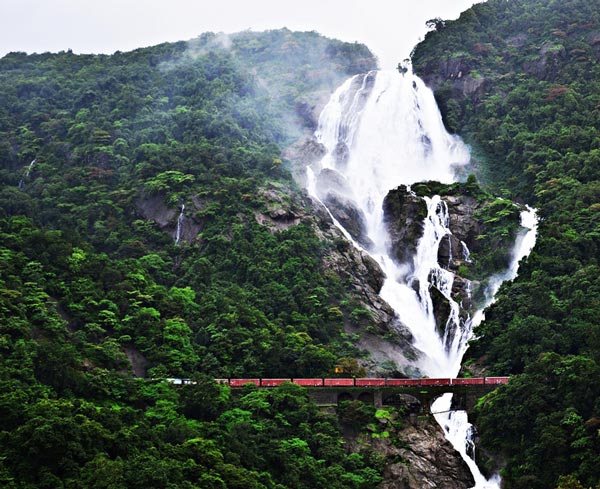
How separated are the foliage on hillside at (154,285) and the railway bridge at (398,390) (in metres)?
2.13

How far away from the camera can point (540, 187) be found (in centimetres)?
8038

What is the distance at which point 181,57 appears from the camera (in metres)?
109

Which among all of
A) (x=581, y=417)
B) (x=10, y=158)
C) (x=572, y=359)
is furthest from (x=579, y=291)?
(x=10, y=158)

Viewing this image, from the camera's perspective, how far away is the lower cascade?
231 feet

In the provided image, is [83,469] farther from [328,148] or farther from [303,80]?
[303,80]

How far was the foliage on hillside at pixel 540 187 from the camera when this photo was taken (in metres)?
53.0

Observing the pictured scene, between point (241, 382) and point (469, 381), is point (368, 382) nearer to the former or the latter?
point (469, 381)

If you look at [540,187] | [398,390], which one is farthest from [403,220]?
[398,390]

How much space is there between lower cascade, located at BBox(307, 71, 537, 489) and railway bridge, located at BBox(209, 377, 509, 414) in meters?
1.14

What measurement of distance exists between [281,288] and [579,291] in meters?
20.3

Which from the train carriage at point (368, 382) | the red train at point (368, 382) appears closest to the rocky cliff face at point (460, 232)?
the red train at point (368, 382)

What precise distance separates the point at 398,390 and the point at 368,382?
6.08 feet

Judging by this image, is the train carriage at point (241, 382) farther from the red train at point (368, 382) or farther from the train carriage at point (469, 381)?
the train carriage at point (469, 381)

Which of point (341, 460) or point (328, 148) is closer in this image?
point (341, 460)
